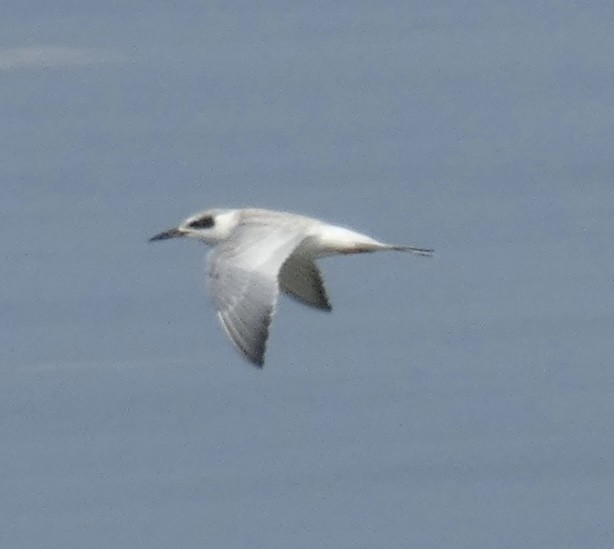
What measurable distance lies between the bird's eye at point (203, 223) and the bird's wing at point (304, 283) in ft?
2.24

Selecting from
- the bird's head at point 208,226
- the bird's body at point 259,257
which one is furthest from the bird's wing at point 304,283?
the bird's head at point 208,226

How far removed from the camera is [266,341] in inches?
886

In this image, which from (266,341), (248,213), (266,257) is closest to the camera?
(266,341)

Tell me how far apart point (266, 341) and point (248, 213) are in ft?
12.7

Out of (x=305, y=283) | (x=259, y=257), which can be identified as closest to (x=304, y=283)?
(x=305, y=283)

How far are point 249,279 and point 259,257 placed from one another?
2.08 feet

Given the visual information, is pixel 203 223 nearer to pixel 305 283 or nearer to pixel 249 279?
pixel 305 283

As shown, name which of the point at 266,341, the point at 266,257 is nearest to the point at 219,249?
the point at 266,257

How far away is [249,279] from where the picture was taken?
23.6 m

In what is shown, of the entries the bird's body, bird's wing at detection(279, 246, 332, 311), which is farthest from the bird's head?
bird's wing at detection(279, 246, 332, 311)

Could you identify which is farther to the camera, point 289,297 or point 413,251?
point 289,297

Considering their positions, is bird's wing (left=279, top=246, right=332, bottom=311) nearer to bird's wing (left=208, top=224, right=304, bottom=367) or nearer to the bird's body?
the bird's body

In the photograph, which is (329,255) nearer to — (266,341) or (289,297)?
(289,297)

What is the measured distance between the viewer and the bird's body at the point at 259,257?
22.9m
